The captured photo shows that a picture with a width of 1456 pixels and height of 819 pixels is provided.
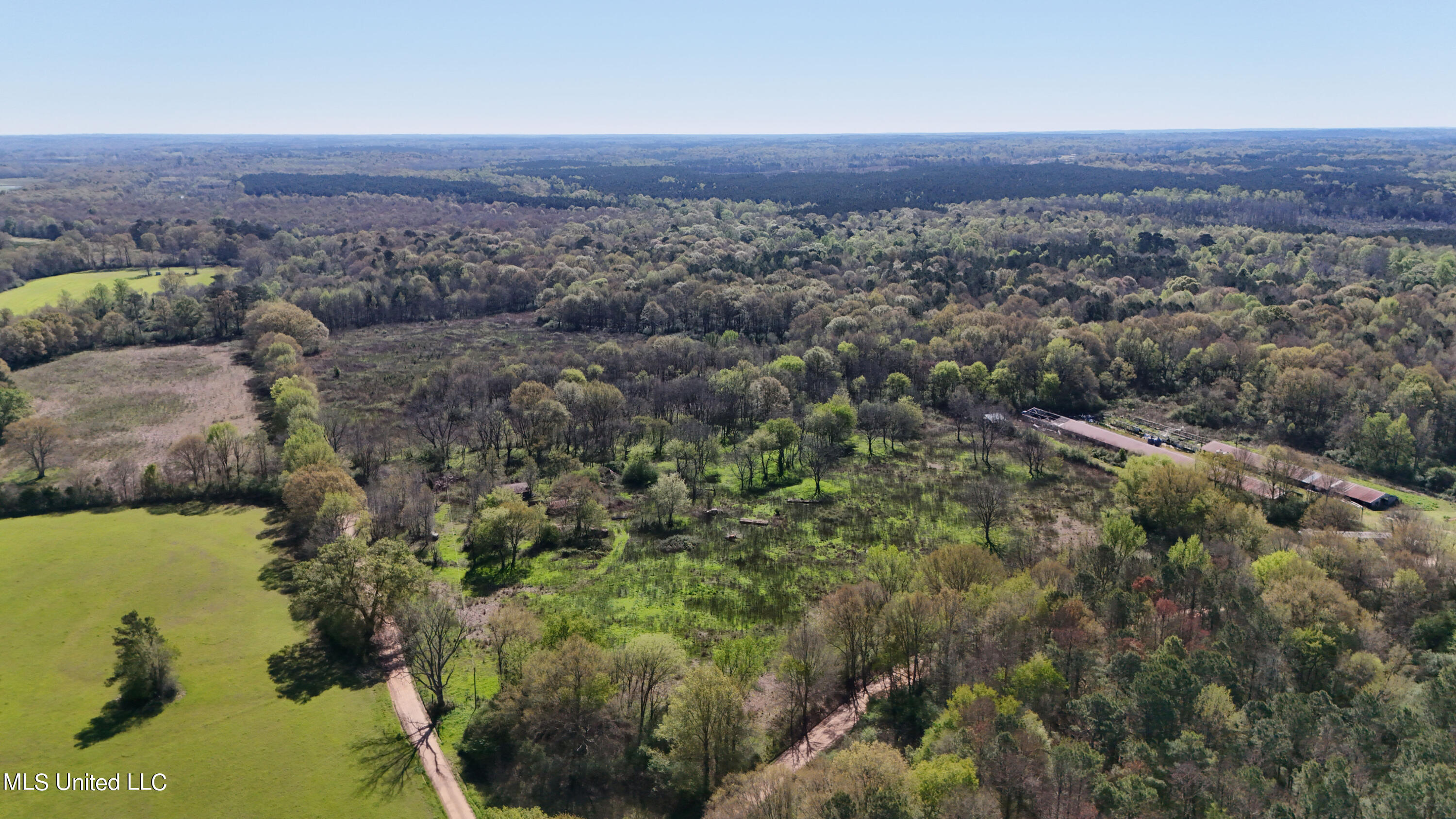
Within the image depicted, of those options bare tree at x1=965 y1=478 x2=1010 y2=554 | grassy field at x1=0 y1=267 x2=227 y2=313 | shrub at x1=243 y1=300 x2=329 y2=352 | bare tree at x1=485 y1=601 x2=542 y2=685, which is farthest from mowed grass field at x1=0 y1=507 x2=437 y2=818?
grassy field at x1=0 y1=267 x2=227 y2=313

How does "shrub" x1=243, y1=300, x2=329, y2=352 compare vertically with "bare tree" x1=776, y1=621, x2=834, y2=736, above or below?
above

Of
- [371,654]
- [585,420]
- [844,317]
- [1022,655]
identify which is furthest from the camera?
[844,317]

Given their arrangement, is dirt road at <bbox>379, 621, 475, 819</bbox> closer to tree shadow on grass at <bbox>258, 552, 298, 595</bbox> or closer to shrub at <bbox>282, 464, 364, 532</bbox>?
tree shadow on grass at <bbox>258, 552, 298, 595</bbox>

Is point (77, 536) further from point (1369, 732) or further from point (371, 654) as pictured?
point (1369, 732)

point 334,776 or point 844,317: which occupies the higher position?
point 844,317

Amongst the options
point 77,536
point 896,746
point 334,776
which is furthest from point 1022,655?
point 77,536

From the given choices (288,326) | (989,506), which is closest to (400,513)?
(989,506)
